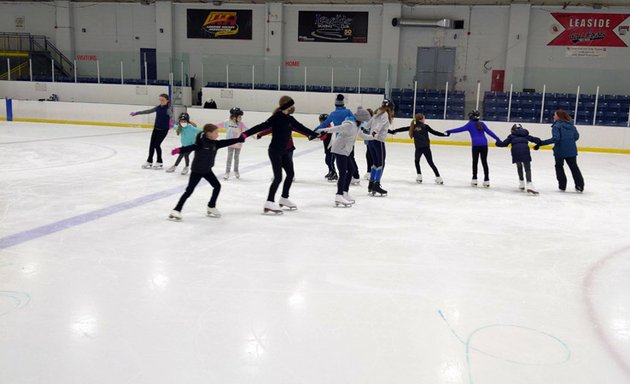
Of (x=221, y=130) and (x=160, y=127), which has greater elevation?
(x=160, y=127)

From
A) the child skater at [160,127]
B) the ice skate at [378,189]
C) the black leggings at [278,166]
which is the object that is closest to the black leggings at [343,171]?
the black leggings at [278,166]

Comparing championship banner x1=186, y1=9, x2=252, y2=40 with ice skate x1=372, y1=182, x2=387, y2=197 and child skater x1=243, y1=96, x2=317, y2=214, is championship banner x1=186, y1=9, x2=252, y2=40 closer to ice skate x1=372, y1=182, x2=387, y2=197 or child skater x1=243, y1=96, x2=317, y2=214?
ice skate x1=372, y1=182, x2=387, y2=197

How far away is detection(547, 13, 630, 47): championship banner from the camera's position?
20.3 meters

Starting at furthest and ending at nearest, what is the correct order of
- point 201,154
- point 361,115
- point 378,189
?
1. point 378,189
2. point 361,115
3. point 201,154

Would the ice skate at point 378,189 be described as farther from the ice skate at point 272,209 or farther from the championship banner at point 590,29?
the championship banner at point 590,29

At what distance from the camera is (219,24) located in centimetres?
2283

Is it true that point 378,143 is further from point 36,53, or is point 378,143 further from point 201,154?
point 36,53

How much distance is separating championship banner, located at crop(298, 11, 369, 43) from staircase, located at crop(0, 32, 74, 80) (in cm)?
1055

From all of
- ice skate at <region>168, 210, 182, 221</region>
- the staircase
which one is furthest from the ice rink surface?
the staircase

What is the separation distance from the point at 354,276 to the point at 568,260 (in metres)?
2.05

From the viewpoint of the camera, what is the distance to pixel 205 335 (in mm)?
2900

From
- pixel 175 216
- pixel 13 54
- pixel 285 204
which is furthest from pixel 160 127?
pixel 13 54

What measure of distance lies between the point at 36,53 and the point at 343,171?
2112 cm

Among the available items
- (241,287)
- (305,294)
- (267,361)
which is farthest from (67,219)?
(267,361)
